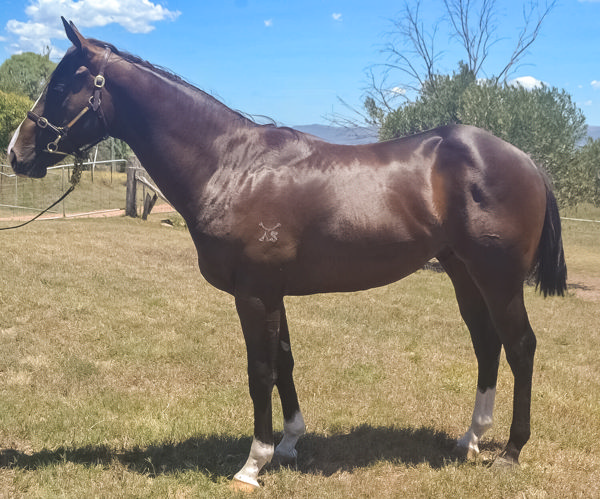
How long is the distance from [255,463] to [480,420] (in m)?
1.62

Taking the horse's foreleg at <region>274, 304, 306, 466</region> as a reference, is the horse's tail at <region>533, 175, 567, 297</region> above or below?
above

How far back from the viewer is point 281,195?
2.98m

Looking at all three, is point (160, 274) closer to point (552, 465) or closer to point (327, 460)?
point (327, 460)

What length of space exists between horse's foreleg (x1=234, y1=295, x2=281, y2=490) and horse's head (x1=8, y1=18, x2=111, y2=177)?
1.39 metres

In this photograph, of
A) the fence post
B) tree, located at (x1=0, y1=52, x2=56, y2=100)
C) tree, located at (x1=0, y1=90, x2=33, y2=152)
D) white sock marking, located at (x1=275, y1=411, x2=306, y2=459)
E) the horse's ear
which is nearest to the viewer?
the horse's ear

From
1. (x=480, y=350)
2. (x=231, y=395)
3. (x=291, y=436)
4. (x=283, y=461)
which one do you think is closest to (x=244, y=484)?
(x=283, y=461)

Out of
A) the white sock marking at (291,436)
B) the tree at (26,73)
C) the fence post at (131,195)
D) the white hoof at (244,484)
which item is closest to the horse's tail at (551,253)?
the white sock marking at (291,436)

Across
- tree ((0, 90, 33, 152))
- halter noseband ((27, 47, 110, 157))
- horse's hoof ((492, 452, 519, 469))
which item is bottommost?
horse's hoof ((492, 452, 519, 469))

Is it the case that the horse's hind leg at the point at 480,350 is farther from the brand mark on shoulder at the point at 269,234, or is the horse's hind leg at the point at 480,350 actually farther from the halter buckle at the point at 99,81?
the halter buckle at the point at 99,81

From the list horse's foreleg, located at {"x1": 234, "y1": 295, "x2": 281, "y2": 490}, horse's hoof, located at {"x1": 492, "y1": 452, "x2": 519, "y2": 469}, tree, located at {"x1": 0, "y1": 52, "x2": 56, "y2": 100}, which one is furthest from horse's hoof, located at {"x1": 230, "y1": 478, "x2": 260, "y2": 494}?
tree, located at {"x1": 0, "y1": 52, "x2": 56, "y2": 100}

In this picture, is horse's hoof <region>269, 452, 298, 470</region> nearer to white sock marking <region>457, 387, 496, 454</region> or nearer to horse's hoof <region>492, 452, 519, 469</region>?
white sock marking <region>457, 387, 496, 454</region>

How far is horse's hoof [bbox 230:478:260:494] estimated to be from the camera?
10.0 ft

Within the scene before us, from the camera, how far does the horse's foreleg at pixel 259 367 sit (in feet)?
9.78

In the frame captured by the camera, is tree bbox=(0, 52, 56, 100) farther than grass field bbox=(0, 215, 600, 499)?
Yes
